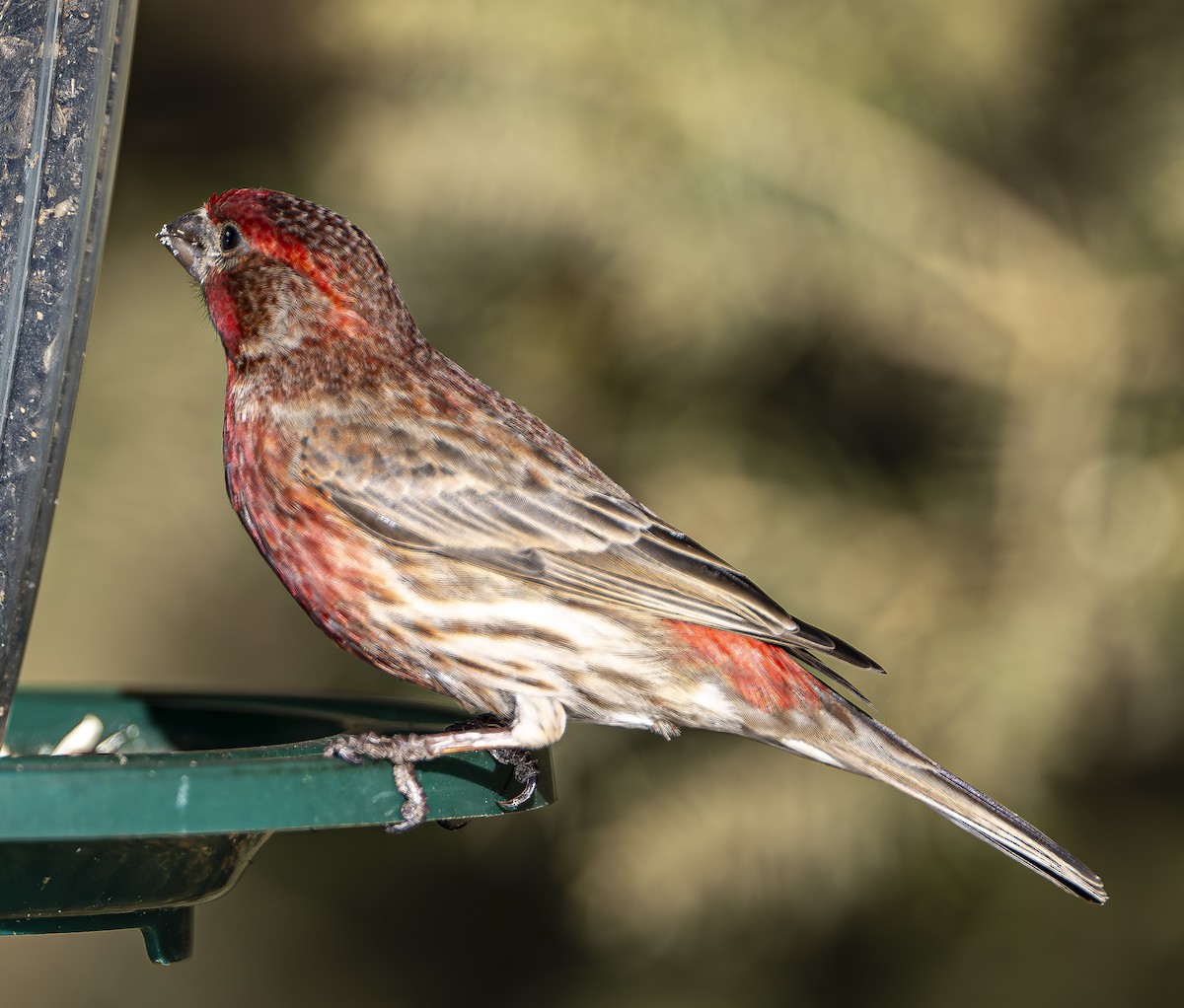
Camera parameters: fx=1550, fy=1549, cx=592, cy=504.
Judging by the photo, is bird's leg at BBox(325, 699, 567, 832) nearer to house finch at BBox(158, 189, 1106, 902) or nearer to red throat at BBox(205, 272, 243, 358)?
house finch at BBox(158, 189, 1106, 902)

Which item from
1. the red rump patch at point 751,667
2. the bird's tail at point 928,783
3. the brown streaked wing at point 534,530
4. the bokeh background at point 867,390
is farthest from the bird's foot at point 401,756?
the bokeh background at point 867,390

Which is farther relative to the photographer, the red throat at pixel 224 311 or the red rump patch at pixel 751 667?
the red throat at pixel 224 311

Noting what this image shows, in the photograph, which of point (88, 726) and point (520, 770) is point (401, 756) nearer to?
point (520, 770)

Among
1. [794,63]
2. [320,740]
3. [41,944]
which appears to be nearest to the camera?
[320,740]

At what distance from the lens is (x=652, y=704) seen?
338cm

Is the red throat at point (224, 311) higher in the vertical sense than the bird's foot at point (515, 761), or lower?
higher

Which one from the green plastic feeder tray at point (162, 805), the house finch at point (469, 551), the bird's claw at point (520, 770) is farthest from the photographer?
the house finch at point (469, 551)

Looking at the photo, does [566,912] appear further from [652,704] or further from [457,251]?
[457,251]

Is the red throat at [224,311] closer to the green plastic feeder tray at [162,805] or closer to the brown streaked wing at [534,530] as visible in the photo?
the brown streaked wing at [534,530]

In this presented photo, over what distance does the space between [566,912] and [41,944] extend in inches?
89.8

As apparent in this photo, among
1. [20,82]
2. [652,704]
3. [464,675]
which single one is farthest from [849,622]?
[20,82]

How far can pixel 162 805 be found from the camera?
211 cm

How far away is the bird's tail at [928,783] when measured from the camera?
128 inches

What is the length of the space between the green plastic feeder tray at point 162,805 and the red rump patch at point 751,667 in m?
0.57
